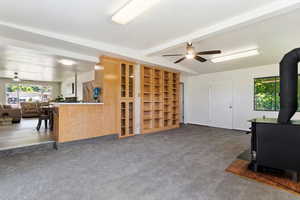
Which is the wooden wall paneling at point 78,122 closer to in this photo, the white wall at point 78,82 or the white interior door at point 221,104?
the white wall at point 78,82

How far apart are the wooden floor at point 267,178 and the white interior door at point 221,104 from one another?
378cm

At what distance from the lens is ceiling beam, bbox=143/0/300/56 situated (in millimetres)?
2291

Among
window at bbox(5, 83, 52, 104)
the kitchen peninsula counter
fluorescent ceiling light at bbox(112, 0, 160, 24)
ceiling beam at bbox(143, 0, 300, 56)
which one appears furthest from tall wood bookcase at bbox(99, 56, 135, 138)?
window at bbox(5, 83, 52, 104)

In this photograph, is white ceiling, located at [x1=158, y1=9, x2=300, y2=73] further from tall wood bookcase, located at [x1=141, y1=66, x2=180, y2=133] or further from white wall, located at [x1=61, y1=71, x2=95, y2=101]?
white wall, located at [x1=61, y1=71, x2=95, y2=101]

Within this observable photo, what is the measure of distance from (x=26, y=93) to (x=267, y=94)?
13.6 metres

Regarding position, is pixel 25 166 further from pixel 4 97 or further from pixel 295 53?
pixel 4 97

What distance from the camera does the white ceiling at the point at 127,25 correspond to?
7.73ft

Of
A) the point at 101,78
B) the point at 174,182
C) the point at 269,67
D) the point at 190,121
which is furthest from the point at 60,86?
the point at 269,67

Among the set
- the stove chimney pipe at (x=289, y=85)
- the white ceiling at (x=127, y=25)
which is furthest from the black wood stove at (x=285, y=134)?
the white ceiling at (x=127, y=25)

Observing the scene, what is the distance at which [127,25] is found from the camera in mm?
3018

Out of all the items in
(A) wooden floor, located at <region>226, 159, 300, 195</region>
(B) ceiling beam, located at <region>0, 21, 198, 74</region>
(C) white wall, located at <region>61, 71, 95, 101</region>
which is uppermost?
(B) ceiling beam, located at <region>0, 21, 198, 74</region>

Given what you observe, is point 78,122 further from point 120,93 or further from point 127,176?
point 127,176

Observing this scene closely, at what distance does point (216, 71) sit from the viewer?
6340mm

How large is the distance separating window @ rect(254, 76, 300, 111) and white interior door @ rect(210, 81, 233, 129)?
906 millimetres
